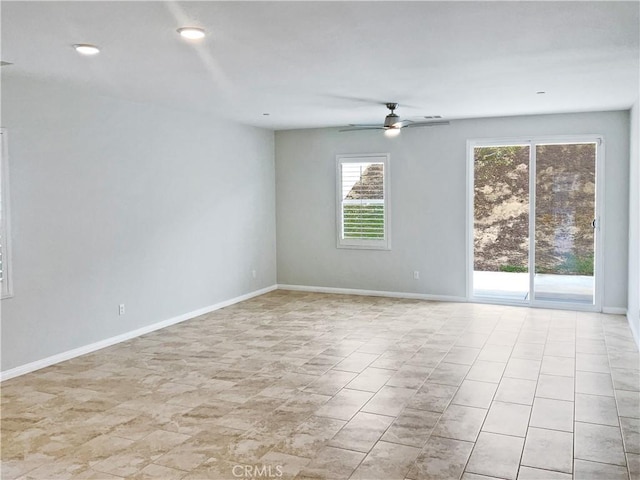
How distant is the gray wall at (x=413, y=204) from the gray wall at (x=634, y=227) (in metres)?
0.39

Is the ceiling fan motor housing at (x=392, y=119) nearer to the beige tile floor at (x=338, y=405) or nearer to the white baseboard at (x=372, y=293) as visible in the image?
the beige tile floor at (x=338, y=405)

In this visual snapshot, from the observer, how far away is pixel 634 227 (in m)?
6.09

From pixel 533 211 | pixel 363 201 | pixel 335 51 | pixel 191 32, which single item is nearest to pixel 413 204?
pixel 363 201

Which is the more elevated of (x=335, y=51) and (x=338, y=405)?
(x=335, y=51)

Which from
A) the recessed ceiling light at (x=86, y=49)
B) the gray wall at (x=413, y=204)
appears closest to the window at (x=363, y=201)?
the gray wall at (x=413, y=204)

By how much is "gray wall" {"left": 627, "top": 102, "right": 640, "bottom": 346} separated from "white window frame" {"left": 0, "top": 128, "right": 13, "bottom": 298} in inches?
225

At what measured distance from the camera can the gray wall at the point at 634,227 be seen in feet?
18.7

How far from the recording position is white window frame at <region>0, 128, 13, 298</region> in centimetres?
462

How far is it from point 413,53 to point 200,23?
4.93ft

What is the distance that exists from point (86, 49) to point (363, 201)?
5179 mm

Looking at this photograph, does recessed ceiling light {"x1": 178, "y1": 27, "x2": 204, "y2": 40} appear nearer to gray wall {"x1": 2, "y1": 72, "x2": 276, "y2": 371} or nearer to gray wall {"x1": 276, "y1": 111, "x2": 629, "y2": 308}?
gray wall {"x1": 2, "y1": 72, "x2": 276, "y2": 371}

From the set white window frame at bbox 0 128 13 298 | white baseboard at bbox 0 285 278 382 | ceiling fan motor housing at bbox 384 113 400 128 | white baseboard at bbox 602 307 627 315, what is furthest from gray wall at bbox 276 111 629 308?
white window frame at bbox 0 128 13 298

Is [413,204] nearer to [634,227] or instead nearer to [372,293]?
[372,293]

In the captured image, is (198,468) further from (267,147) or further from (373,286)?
(267,147)
